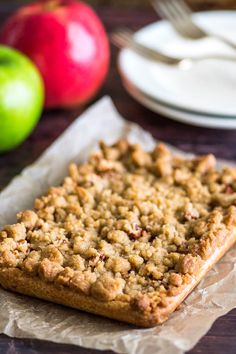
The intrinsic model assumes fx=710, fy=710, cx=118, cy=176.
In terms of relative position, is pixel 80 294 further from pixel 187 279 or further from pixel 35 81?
pixel 35 81

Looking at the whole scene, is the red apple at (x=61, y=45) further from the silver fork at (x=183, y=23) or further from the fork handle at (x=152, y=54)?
the silver fork at (x=183, y=23)

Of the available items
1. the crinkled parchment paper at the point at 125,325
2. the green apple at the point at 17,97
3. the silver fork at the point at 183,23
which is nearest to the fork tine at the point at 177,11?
the silver fork at the point at 183,23

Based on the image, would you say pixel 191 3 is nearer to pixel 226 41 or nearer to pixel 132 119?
pixel 226 41

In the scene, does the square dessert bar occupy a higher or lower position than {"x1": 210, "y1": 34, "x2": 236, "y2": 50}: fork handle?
higher

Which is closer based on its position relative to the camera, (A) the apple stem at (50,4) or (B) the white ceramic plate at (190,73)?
(B) the white ceramic plate at (190,73)

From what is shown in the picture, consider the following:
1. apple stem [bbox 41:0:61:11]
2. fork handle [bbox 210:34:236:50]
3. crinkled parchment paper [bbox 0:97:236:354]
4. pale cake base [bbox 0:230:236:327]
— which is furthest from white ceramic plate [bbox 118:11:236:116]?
pale cake base [bbox 0:230:236:327]

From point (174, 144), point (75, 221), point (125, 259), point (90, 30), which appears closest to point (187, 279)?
point (125, 259)

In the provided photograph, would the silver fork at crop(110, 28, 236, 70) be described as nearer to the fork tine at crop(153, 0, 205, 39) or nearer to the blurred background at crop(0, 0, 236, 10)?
the fork tine at crop(153, 0, 205, 39)
